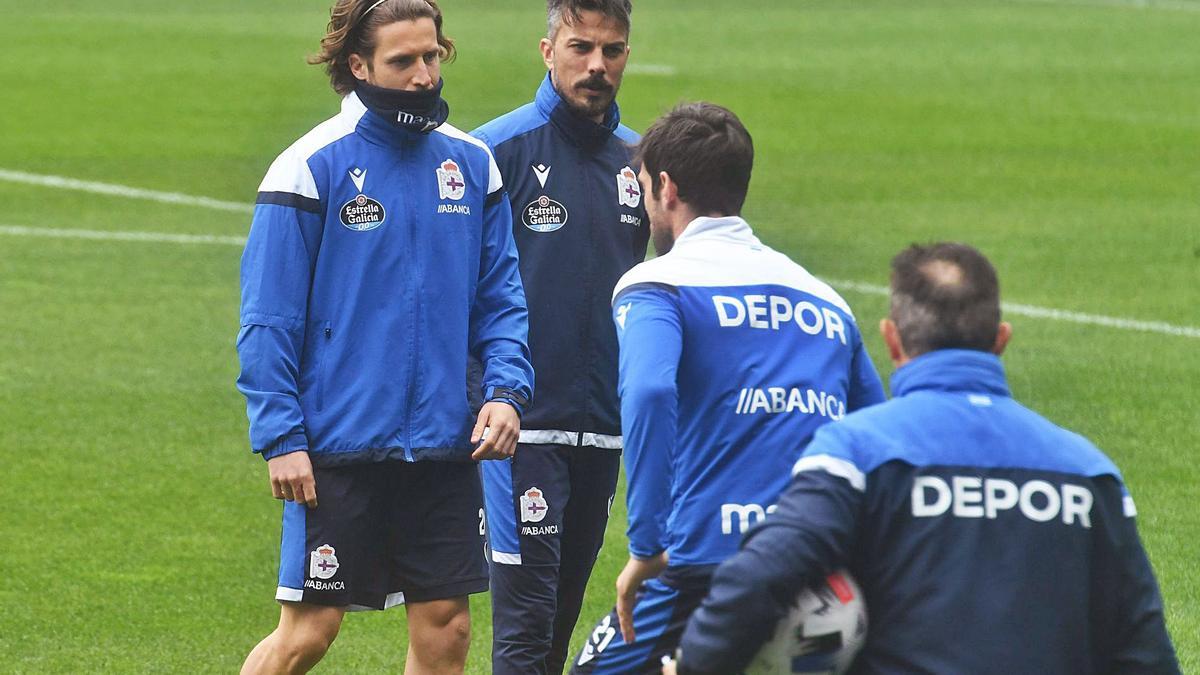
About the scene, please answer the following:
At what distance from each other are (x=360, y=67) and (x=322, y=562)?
4.48 ft

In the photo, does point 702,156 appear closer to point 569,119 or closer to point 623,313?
point 623,313

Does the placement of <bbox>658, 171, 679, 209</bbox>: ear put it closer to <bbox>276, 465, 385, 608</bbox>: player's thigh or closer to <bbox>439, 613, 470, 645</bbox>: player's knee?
<bbox>276, 465, 385, 608</bbox>: player's thigh

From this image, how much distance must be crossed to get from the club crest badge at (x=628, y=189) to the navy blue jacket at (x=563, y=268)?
0.06 m

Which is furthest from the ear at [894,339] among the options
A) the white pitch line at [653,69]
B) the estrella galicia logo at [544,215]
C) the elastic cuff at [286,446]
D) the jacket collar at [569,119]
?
the white pitch line at [653,69]

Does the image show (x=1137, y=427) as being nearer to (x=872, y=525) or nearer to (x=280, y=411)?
(x=280, y=411)

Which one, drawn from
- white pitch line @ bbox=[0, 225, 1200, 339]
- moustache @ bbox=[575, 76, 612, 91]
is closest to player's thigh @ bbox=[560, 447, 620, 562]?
moustache @ bbox=[575, 76, 612, 91]

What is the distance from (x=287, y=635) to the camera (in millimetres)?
5445

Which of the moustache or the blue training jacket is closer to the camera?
the blue training jacket

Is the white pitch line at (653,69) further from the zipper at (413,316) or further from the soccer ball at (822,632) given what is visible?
the soccer ball at (822,632)

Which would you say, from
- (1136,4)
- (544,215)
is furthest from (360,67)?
(1136,4)

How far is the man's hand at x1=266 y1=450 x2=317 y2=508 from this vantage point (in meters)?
5.26

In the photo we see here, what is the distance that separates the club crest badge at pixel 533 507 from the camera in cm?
607

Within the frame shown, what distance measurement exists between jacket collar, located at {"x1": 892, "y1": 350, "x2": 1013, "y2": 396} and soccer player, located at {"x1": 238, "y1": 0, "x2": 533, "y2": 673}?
2.00 metres

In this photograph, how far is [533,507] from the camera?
19.9 feet
